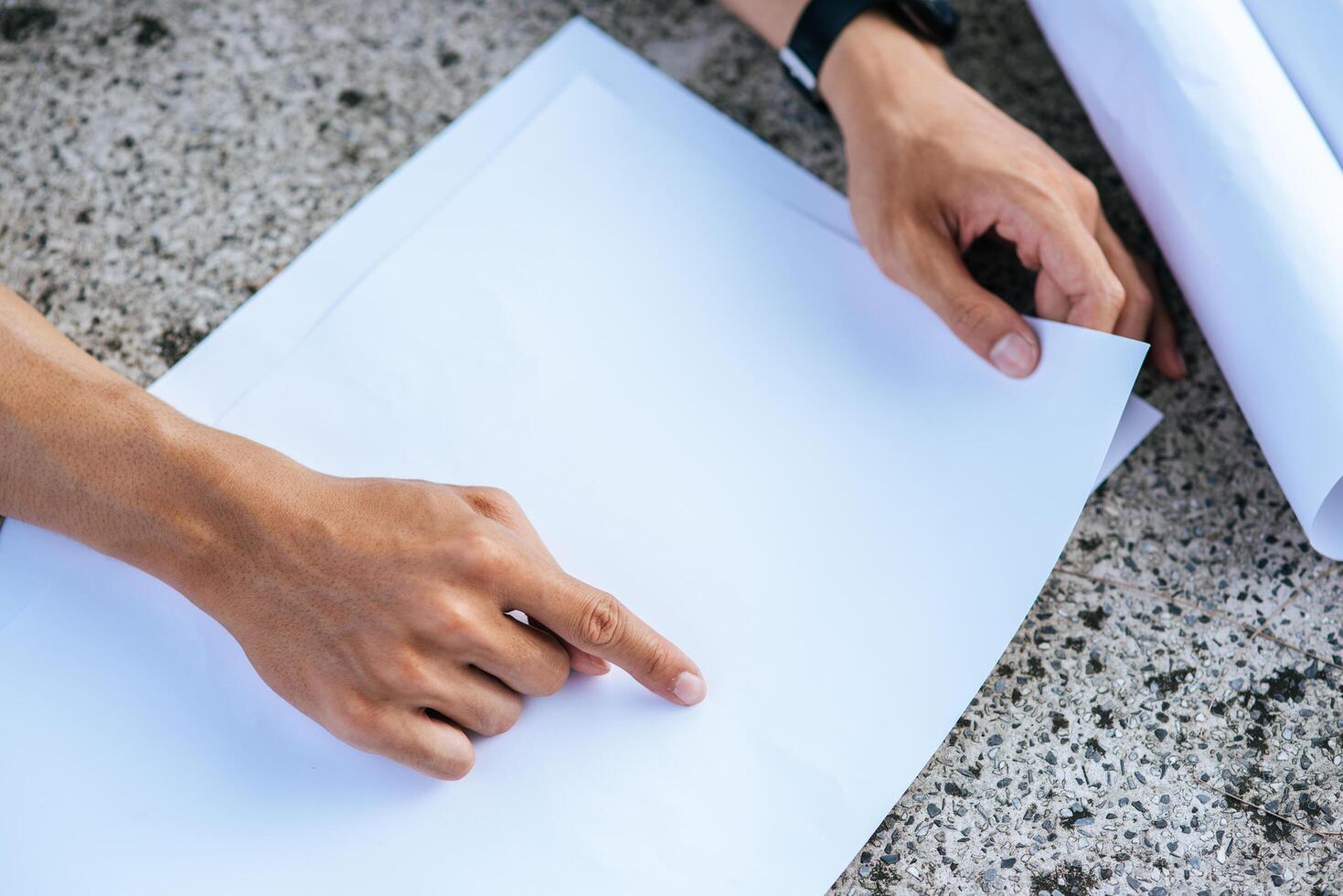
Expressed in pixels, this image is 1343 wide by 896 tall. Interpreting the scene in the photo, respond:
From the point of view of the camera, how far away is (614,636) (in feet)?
1.82

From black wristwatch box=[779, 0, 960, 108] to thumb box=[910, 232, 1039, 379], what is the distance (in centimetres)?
19

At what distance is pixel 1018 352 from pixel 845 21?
0.30m

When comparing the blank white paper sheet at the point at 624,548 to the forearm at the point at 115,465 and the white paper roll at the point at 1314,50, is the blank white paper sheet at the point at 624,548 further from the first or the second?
the white paper roll at the point at 1314,50

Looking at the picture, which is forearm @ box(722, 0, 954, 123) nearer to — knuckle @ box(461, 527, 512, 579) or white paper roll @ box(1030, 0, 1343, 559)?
white paper roll @ box(1030, 0, 1343, 559)

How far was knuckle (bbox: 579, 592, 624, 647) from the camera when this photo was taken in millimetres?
551

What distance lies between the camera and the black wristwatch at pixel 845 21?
0.74m

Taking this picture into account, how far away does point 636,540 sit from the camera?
0.62 metres

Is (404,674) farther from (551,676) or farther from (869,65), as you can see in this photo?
(869,65)

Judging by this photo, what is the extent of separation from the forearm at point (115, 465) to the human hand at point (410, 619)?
Result: 2cm

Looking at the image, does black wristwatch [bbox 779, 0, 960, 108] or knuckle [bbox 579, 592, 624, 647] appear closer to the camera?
knuckle [bbox 579, 592, 624, 647]

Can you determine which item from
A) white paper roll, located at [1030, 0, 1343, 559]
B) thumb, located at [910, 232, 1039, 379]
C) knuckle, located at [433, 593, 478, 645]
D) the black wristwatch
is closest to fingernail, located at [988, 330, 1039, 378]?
thumb, located at [910, 232, 1039, 379]

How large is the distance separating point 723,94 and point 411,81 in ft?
0.81

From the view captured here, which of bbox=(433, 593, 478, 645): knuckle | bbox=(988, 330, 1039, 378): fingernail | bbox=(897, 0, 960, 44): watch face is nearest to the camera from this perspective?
bbox=(433, 593, 478, 645): knuckle

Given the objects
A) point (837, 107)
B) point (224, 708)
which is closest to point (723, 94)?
point (837, 107)
